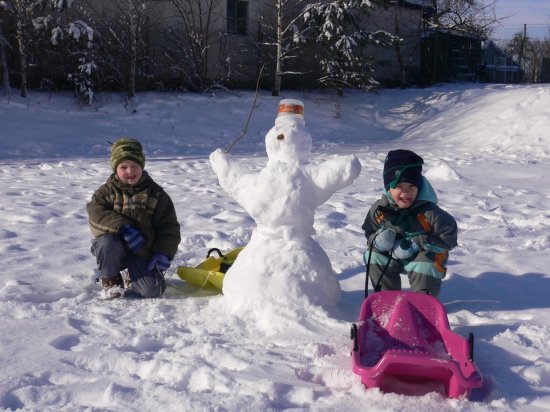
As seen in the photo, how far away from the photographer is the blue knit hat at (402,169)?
3111 millimetres

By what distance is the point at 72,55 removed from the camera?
14.6m

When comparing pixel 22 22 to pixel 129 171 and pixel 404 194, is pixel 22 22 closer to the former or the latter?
pixel 129 171

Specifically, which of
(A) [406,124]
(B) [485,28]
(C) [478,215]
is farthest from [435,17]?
(C) [478,215]

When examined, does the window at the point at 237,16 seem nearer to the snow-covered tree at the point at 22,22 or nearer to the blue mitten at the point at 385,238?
the snow-covered tree at the point at 22,22

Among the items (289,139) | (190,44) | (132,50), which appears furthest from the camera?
(190,44)

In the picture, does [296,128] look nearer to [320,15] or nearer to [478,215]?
[478,215]

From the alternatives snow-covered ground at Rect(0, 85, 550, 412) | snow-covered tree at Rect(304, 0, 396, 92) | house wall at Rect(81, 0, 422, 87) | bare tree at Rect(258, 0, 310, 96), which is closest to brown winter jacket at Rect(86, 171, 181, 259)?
snow-covered ground at Rect(0, 85, 550, 412)

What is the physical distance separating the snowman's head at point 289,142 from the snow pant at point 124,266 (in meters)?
1.03

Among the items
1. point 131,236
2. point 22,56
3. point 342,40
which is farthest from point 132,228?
point 342,40

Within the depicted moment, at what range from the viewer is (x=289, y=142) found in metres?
3.15

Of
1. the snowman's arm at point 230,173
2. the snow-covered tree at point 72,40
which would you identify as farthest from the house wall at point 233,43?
the snowman's arm at point 230,173

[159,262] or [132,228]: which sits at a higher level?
[132,228]

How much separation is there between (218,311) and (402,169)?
122 cm

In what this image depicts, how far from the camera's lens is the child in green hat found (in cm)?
349
